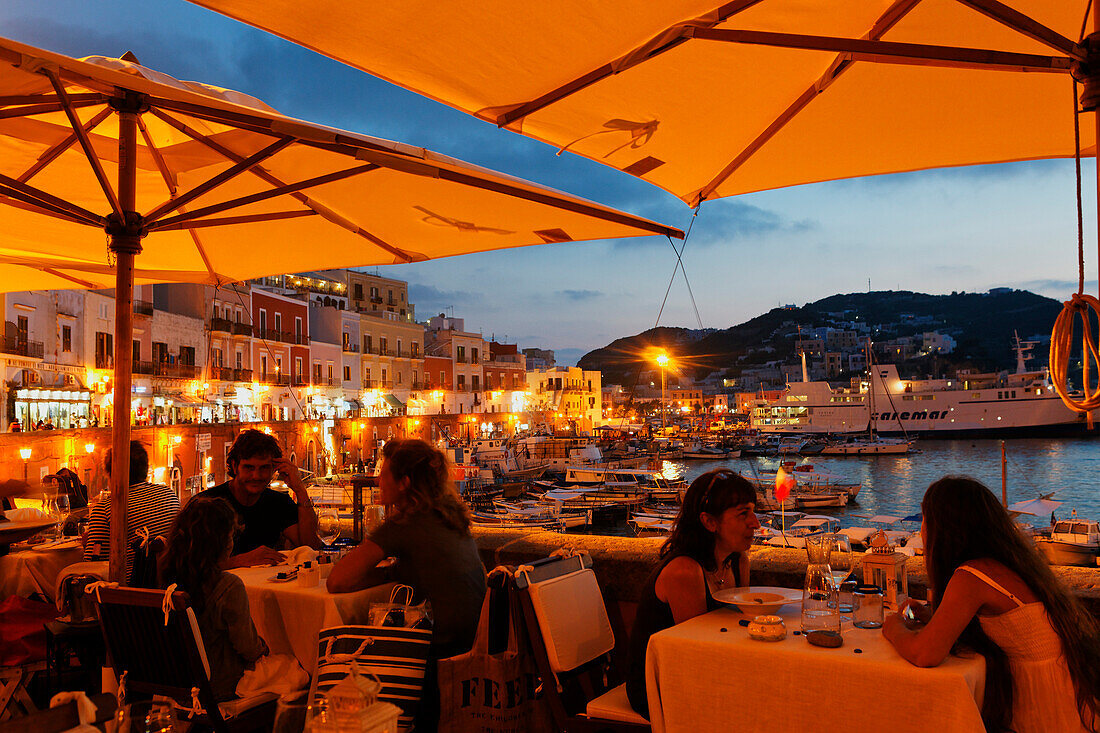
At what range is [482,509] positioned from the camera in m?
34.6

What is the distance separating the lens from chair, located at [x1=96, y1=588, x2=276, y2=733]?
287 centimetres

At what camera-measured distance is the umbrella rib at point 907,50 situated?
254cm

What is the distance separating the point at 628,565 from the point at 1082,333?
7.56 feet

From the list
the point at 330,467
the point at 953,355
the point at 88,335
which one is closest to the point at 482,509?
the point at 330,467

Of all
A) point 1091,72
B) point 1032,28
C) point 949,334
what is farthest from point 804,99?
point 949,334

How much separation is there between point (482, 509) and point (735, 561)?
1257 inches

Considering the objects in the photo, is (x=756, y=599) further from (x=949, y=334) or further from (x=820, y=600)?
(x=949, y=334)

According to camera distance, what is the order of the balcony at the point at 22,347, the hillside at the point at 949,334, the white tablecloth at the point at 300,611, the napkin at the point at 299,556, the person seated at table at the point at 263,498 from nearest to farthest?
the white tablecloth at the point at 300,611
the napkin at the point at 299,556
the person seated at table at the point at 263,498
the balcony at the point at 22,347
the hillside at the point at 949,334

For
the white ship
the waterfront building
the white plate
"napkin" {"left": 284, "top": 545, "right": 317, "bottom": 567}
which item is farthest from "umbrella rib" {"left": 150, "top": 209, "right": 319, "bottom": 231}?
the white ship

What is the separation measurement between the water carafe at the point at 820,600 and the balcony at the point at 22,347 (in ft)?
76.1

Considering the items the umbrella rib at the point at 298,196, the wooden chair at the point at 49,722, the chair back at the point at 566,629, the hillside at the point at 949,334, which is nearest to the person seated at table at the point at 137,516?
the umbrella rib at the point at 298,196

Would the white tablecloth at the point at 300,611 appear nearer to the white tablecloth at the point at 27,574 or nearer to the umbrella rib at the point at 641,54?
the umbrella rib at the point at 641,54

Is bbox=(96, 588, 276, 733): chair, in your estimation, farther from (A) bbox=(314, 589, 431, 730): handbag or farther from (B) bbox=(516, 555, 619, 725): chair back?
(B) bbox=(516, 555, 619, 725): chair back

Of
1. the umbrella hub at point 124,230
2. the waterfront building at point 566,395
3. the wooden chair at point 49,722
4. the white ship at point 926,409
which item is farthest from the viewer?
the white ship at point 926,409
